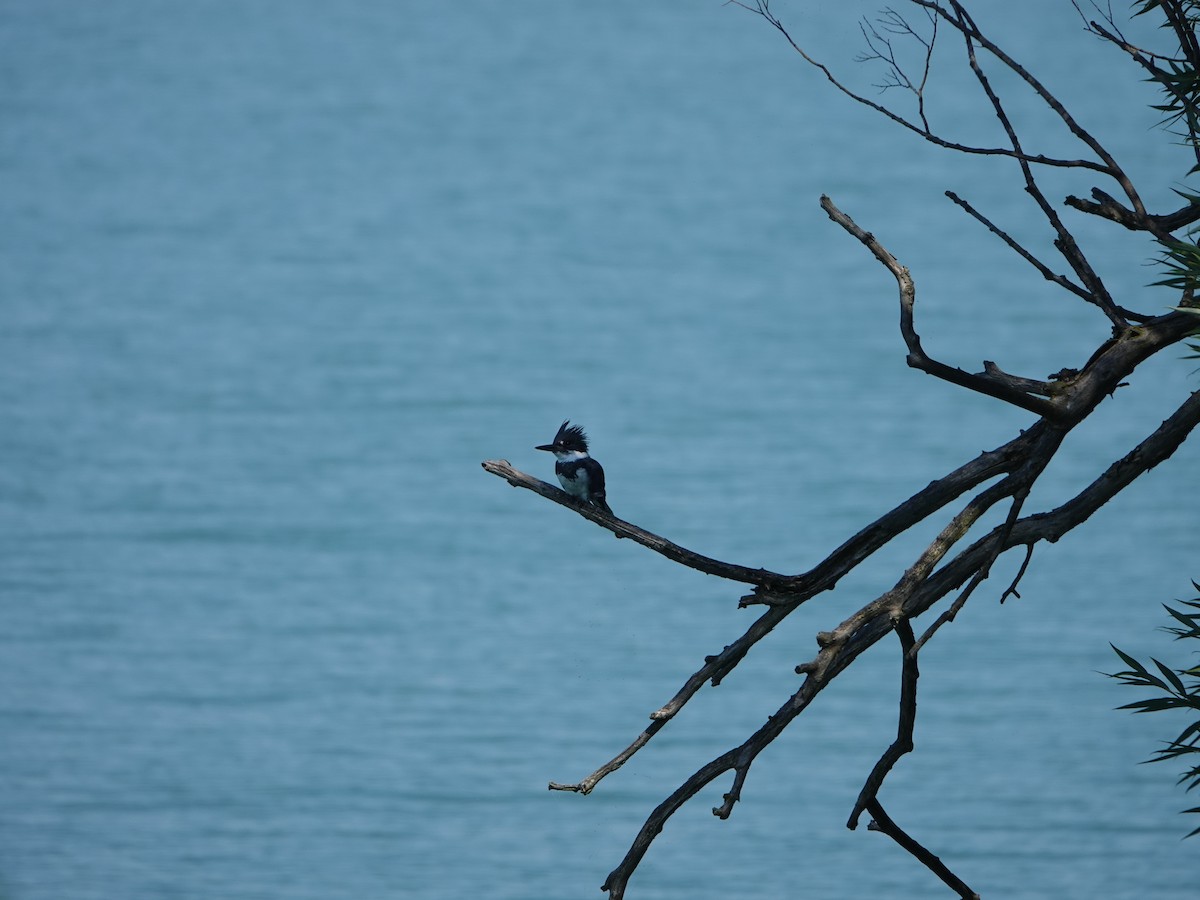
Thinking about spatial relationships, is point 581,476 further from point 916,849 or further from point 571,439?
point 916,849

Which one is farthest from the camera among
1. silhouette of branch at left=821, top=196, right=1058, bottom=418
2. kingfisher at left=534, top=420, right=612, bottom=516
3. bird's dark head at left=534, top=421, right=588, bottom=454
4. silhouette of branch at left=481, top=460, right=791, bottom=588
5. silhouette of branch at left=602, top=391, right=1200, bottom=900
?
bird's dark head at left=534, top=421, right=588, bottom=454

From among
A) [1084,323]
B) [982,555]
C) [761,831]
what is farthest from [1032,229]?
[982,555]

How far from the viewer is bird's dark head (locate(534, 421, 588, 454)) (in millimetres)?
5332

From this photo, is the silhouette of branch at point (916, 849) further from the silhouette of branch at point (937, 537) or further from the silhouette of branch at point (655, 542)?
the silhouette of branch at point (655, 542)

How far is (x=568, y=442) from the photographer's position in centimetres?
541

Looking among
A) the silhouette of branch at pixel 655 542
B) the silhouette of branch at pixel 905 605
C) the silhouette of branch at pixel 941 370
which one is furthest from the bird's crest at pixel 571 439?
the silhouette of branch at pixel 941 370

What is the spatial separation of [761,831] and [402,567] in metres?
5.73

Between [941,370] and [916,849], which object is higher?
[941,370]

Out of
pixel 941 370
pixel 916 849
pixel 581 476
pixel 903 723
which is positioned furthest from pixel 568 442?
pixel 941 370

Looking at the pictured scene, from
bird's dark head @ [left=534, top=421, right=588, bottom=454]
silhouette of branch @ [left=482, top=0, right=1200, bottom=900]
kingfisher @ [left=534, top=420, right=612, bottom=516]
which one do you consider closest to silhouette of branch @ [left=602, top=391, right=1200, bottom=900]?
silhouette of branch @ [left=482, top=0, right=1200, bottom=900]

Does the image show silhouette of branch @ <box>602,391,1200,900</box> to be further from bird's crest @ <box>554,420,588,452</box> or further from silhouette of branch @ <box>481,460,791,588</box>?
bird's crest @ <box>554,420,588,452</box>

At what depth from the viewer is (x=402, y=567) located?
1398 cm

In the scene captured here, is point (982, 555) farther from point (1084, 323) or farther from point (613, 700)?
point (1084, 323)

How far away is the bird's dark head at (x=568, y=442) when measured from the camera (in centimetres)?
533
